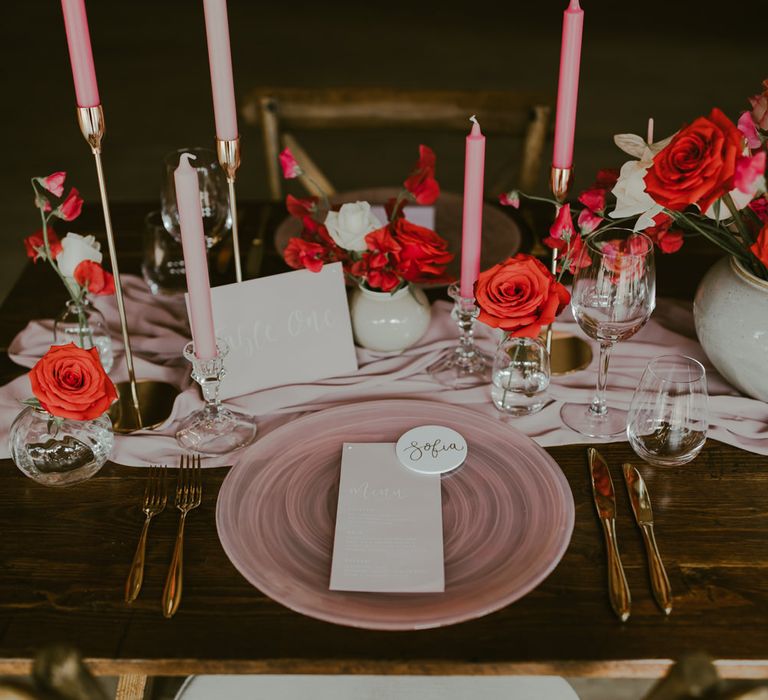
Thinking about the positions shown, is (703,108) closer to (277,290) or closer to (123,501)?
(277,290)

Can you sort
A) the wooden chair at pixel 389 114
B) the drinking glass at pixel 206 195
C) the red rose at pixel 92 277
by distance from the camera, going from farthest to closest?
the wooden chair at pixel 389 114
the drinking glass at pixel 206 195
the red rose at pixel 92 277

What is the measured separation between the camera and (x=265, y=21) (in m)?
5.68

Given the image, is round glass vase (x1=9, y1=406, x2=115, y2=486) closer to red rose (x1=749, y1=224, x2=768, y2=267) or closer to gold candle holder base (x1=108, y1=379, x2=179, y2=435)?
gold candle holder base (x1=108, y1=379, x2=179, y2=435)

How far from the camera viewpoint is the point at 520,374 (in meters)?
1.12

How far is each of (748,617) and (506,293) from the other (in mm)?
407

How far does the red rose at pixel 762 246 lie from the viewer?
950mm

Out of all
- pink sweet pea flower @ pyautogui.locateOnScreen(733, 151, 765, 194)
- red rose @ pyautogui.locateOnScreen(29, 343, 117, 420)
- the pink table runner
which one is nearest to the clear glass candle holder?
the pink table runner

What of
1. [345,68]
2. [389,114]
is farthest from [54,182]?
[345,68]

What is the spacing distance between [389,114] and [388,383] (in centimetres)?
100

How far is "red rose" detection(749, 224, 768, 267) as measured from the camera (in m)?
0.95

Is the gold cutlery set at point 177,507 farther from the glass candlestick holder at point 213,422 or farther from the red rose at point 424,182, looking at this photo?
the red rose at point 424,182

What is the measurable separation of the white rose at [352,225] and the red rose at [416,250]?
0.04 meters

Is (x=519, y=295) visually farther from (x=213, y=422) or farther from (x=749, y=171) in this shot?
(x=213, y=422)

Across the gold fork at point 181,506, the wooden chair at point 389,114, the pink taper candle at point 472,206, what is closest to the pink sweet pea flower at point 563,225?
the pink taper candle at point 472,206
